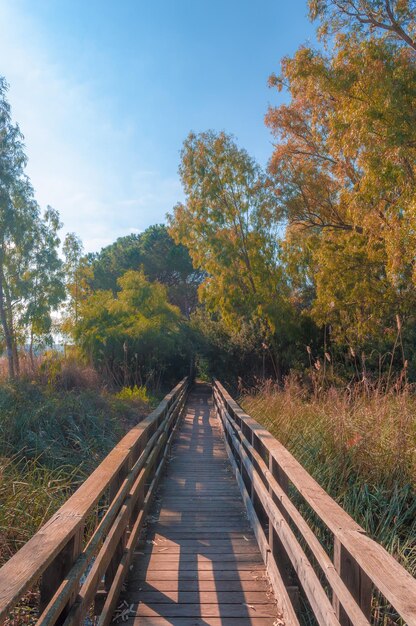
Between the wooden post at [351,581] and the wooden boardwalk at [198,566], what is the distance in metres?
1.06

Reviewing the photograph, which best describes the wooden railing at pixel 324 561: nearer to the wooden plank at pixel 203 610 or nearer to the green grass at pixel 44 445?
the wooden plank at pixel 203 610

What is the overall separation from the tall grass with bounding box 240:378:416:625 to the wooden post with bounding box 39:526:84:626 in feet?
6.28

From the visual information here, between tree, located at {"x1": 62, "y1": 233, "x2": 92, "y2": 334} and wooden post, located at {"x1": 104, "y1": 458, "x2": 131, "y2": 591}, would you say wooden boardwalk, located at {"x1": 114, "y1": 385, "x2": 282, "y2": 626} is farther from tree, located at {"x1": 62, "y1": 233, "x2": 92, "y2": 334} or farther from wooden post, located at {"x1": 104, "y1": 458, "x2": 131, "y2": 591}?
tree, located at {"x1": 62, "y1": 233, "x2": 92, "y2": 334}

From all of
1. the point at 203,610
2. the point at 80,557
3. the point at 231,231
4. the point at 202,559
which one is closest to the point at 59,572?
the point at 80,557

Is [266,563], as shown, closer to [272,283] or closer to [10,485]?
[10,485]

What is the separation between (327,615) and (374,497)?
2163 mm

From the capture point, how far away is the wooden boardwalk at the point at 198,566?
3277mm

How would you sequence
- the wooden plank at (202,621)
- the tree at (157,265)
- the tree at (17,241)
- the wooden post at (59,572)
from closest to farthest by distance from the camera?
1. the wooden post at (59,572)
2. the wooden plank at (202,621)
3. the tree at (17,241)
4. the tree at (157,265)

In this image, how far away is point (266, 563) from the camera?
155 inches

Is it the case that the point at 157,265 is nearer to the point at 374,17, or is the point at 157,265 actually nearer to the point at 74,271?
the point at 74,271

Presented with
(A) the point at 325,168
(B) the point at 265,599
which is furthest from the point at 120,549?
(A) the point at 325,168

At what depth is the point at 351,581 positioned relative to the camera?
226 cm

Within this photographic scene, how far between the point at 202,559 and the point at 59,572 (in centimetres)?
212

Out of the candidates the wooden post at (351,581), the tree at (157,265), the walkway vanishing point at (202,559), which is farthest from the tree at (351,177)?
the tree at (157,265)
